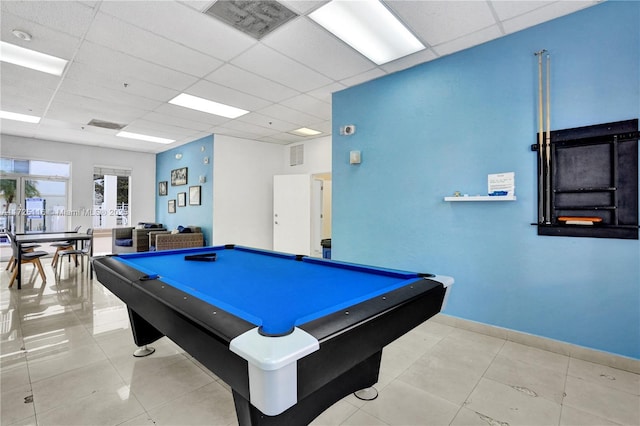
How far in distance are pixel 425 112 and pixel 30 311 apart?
198 inches

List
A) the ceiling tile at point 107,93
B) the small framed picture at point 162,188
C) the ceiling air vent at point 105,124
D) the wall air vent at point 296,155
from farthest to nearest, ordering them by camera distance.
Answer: the small framed picture at point 162,188
the wall air vent at point 296,155
the ceiling air vent at point 105,124
the ceiling tile at point 107,93

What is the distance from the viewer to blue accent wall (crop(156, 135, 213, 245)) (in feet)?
22.3

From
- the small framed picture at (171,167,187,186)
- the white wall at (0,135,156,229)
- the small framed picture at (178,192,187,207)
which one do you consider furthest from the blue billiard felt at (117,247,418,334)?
the white wall at (0,135,156,229)

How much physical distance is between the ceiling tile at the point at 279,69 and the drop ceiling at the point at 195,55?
12mm

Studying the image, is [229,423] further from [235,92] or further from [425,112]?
[235,92]

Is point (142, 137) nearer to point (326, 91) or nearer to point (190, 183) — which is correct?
point (190, 183)

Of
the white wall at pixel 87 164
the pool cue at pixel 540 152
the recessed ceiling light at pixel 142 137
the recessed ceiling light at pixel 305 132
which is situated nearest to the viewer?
the pool cue at pixel 540 152

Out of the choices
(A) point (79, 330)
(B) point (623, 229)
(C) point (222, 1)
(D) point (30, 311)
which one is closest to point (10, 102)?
(D) point (30, 311)

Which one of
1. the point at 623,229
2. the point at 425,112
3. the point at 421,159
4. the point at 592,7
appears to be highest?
the point at 592,7

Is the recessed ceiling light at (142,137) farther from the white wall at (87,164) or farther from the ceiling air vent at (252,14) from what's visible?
the ceiling air vent at (252,14)

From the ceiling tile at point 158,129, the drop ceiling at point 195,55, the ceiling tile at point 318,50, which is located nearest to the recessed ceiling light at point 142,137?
the ceiling tile at point 158,129

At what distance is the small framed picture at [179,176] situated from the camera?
760cm

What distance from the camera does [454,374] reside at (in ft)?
7.27

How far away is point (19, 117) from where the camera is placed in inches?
213
